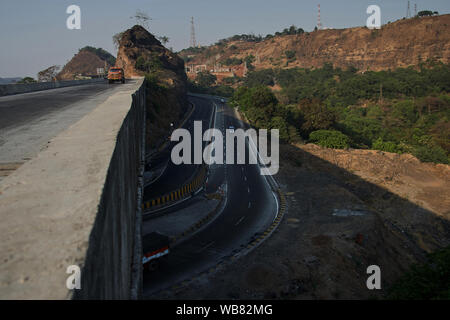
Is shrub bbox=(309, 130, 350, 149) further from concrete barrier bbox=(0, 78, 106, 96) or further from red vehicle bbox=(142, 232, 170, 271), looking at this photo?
red vehicle bbox=(142, 232, 170, 271)

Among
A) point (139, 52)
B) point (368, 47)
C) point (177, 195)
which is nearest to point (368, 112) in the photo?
point (139, 52)

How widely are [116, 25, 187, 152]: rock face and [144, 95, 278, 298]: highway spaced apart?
12.3 meters

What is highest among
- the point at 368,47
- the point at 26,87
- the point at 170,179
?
the point at 368,47

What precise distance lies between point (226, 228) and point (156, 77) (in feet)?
150

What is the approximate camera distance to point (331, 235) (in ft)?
79.8

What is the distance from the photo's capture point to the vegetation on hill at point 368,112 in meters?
56.9

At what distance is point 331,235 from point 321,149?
30.6 meters

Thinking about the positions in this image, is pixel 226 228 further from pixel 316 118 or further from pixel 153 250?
pixel 316 118

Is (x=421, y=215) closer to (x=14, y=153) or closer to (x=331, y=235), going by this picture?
(x=331, y=235)

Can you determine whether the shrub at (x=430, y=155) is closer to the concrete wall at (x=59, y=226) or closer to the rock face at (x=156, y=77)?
the rock face at (x=156, y=77)

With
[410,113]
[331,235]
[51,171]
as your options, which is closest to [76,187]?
[51,171]

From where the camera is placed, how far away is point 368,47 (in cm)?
15225

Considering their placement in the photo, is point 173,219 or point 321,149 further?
point 321,149

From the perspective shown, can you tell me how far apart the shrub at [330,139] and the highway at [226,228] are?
18511mm
